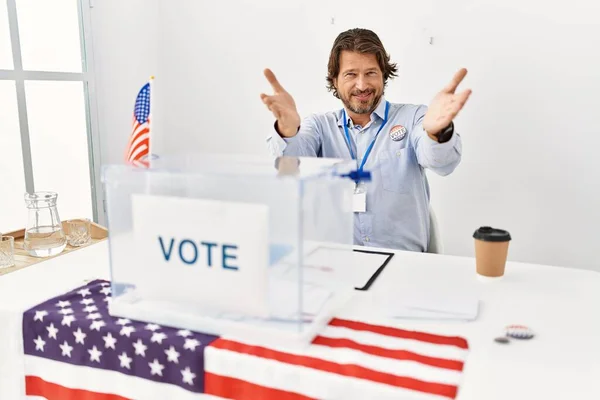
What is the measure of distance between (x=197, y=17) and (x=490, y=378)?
8.60 ft

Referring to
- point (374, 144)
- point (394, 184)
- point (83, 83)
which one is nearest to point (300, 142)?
point (374, 144)

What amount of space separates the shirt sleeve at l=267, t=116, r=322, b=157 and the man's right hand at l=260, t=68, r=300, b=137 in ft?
0.32

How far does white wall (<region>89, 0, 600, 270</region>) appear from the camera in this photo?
234 cm

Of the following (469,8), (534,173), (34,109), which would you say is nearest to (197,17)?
(34,109)

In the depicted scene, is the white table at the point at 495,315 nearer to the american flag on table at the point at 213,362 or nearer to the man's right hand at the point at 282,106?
the american flag on table at the point at 213,362

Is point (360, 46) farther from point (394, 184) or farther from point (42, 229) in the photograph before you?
point (42, 229)

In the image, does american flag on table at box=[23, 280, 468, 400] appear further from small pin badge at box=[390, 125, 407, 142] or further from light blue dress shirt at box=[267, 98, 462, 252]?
small pin badge at box=[390, 125, 407, 142]

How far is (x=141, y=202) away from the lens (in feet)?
3.16

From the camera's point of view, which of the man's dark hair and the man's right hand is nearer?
the man's right hand

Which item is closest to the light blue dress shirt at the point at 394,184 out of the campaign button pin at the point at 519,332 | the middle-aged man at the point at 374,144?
the middle-aged man at the point at 374,144

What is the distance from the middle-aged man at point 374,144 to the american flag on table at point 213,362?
2.98 ft

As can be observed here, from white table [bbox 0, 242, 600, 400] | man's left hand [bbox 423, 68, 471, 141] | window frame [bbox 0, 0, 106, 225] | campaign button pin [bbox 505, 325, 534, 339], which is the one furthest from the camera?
window frame [bbox 0, 0, 106, 225]

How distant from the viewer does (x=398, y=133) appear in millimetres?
2051

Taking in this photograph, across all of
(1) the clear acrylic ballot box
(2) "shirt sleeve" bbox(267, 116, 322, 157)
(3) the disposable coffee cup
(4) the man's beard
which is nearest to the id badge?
(2) "shirt sleeve" bbox(267, 116, 322, 157)
